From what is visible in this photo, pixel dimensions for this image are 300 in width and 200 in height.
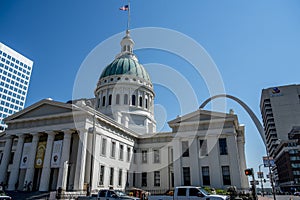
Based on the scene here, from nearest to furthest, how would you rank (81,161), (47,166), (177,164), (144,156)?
(81,161) → (47,166) → (177,164) → (144,156)

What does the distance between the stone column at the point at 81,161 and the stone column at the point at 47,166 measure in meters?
4.39

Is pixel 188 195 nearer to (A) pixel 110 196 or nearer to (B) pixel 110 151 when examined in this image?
(A) pixel 110 196

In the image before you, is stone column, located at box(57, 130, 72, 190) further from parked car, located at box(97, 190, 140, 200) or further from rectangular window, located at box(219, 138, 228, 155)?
rectangular window, located at box(219, 138, 228, 155)

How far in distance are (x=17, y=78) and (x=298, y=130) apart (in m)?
111

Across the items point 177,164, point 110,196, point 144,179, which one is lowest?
point 110,196

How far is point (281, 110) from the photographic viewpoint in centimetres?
10594

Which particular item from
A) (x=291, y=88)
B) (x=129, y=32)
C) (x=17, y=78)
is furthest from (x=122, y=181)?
(x=291, y=88)

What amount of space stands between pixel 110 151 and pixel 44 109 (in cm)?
1137

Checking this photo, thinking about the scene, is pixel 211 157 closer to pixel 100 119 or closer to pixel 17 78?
pixel 100 119

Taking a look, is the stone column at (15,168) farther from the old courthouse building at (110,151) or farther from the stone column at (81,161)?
the stone column at (81,161)

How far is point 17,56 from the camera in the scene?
103312mm

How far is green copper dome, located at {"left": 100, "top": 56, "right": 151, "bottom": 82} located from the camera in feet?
180

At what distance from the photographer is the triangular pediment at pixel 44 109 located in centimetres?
3340

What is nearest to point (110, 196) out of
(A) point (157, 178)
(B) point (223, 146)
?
(B) point (223, 146)
